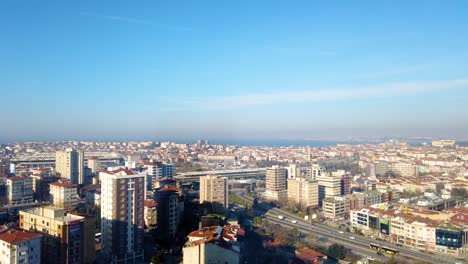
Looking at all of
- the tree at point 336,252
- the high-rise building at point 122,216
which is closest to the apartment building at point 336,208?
the tree at point 336,252

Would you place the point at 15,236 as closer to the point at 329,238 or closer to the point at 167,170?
the point at 329,238

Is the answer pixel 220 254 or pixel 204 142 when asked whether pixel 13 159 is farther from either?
pixel 220 254

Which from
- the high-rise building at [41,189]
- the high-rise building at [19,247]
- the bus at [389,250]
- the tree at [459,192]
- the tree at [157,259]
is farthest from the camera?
the tree at [459,192]

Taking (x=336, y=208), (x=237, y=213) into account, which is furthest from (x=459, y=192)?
(x=237, y=213)

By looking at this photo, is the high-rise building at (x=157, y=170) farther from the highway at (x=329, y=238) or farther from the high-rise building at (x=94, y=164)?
the highway at (x=329, y=238)

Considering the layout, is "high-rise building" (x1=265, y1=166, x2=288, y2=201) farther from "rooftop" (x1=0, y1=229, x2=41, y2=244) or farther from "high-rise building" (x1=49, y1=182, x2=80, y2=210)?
"rooftop" (x1=0, y1=229, x2=41, y2=244)

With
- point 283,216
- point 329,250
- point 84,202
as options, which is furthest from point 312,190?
point 84,202
